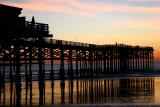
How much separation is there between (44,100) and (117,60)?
6693 centimetres

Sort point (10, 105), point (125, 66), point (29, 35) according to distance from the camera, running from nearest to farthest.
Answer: point (10, 105)
point (29, 35)
point (125, 66)

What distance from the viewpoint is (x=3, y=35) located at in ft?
129

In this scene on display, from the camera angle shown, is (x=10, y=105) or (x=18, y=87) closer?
(x=10, y=105)

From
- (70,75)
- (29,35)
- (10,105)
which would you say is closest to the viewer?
(10,105)

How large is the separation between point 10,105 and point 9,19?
10865 mm

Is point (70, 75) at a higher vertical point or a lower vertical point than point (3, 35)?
lower

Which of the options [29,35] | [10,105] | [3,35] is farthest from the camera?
[29,35]

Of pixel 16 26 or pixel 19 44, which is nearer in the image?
pixel 16 26

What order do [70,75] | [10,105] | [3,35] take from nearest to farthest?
[10,105], [3,35], [70,75]

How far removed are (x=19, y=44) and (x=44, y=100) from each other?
11298 mm

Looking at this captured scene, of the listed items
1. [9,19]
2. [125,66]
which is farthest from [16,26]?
[125,66]

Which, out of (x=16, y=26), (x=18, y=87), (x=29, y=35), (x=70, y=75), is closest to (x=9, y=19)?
(x=16, y=26)

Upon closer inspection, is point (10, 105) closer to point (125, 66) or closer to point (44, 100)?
point (44, 100)

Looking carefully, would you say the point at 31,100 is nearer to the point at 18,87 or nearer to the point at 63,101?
the point at 63,101
